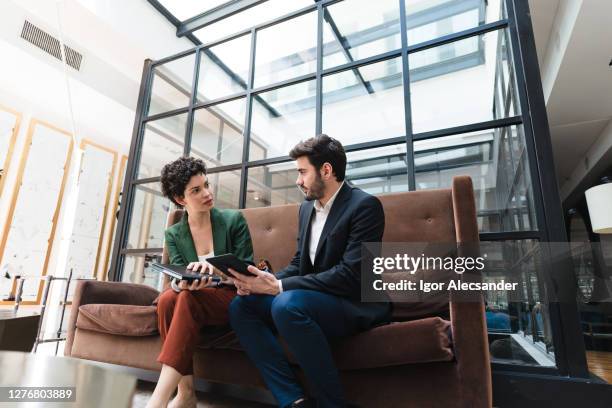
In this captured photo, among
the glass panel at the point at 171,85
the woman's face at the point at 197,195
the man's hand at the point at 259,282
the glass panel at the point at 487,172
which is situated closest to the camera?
the man's hand at the point at 259,282

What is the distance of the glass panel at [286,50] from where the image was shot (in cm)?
261

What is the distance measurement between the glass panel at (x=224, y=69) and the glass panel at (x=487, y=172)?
5.29 ft

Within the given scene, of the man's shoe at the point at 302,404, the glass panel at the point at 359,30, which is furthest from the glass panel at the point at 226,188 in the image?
the man's shoe at the point at 302,404

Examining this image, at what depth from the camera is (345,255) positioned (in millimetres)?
1177

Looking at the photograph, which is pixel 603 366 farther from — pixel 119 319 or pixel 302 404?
pixel 119 319

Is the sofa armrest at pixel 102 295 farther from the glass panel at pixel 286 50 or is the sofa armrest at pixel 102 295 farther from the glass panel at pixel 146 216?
the glass panel at pixel 286 50

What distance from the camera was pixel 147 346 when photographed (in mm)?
1534

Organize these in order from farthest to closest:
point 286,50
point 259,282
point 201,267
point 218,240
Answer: point 286,50 → point 218,240 → point 201,267 → point 259,282

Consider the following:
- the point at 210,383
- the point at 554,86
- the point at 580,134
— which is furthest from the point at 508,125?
the point at 580,134

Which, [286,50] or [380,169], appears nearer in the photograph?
[380,169]

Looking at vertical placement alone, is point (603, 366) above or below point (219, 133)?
below

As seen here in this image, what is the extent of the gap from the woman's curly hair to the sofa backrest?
Result: 1.46 ft

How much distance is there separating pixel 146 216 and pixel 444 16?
2736 millimetres

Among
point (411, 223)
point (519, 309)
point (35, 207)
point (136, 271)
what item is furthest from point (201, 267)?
point (35, 207)
